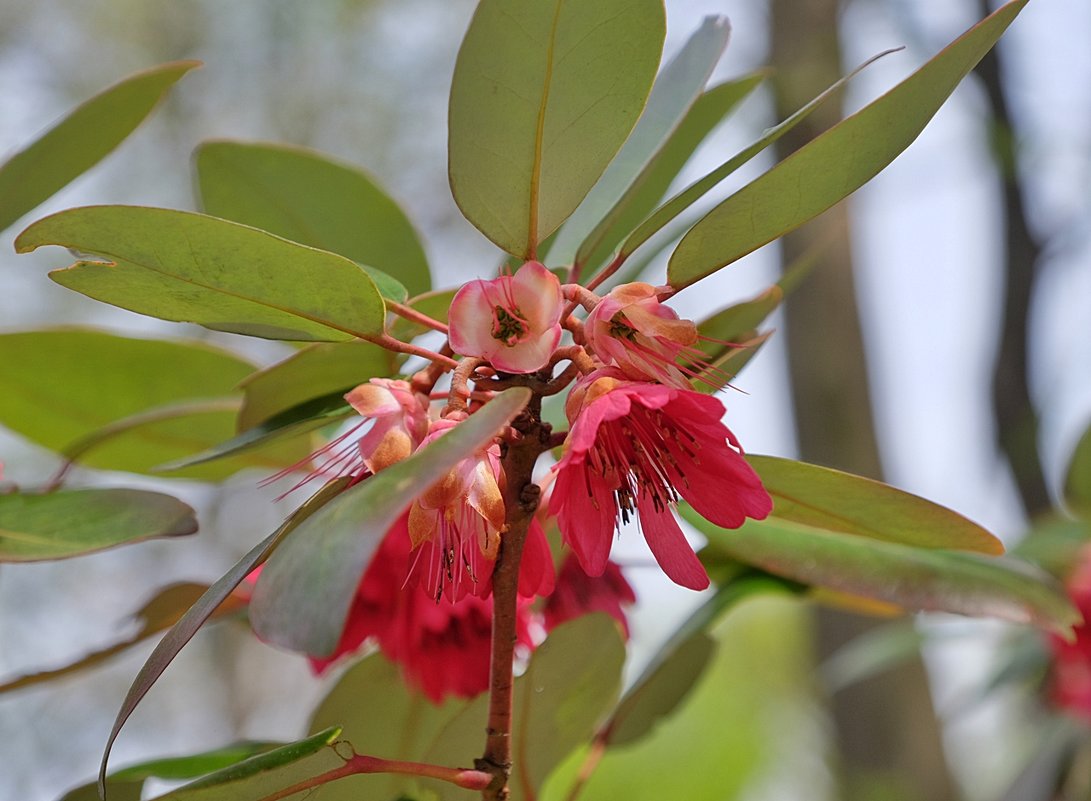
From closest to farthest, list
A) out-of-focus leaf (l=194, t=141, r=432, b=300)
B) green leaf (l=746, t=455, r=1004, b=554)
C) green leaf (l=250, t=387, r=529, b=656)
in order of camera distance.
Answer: green leaf (l=250, t=387, r=529, b=656) → green leaf (l=746, t=455, r=1004, b=554) → out-of-focus leaf (l=194, t=141, r=432, b=300)

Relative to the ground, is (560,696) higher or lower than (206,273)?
lower

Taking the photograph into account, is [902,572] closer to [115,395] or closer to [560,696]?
[560,696]

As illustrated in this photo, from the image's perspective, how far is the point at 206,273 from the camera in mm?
492

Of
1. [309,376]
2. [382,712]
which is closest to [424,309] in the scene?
[309,376]

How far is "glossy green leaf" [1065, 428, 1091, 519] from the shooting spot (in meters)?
1.41

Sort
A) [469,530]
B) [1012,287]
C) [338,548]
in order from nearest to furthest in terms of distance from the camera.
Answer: [338,548] < [469,530] < [1012,287]

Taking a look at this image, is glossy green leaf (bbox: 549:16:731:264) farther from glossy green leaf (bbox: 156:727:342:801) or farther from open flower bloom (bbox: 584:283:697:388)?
glossy green leaf (bbox: 156:727:342:801)

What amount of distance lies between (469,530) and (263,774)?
146 millimetres

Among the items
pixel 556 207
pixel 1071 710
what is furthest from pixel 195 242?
pixel 1071 710

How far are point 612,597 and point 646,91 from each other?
16.5 inches

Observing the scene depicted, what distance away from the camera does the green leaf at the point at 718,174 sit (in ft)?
1.65

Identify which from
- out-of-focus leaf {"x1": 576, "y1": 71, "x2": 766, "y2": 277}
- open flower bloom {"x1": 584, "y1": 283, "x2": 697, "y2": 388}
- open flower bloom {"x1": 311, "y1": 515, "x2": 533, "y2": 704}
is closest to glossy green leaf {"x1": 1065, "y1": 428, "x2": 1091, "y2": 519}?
out-of-focus leaf {"x1": 576, "y1": 71, "x2": 766, "y2": 277}

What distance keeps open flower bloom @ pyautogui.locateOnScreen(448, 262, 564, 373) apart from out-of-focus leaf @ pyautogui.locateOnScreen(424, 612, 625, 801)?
0.24m

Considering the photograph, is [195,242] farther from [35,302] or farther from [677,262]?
[35,302]
